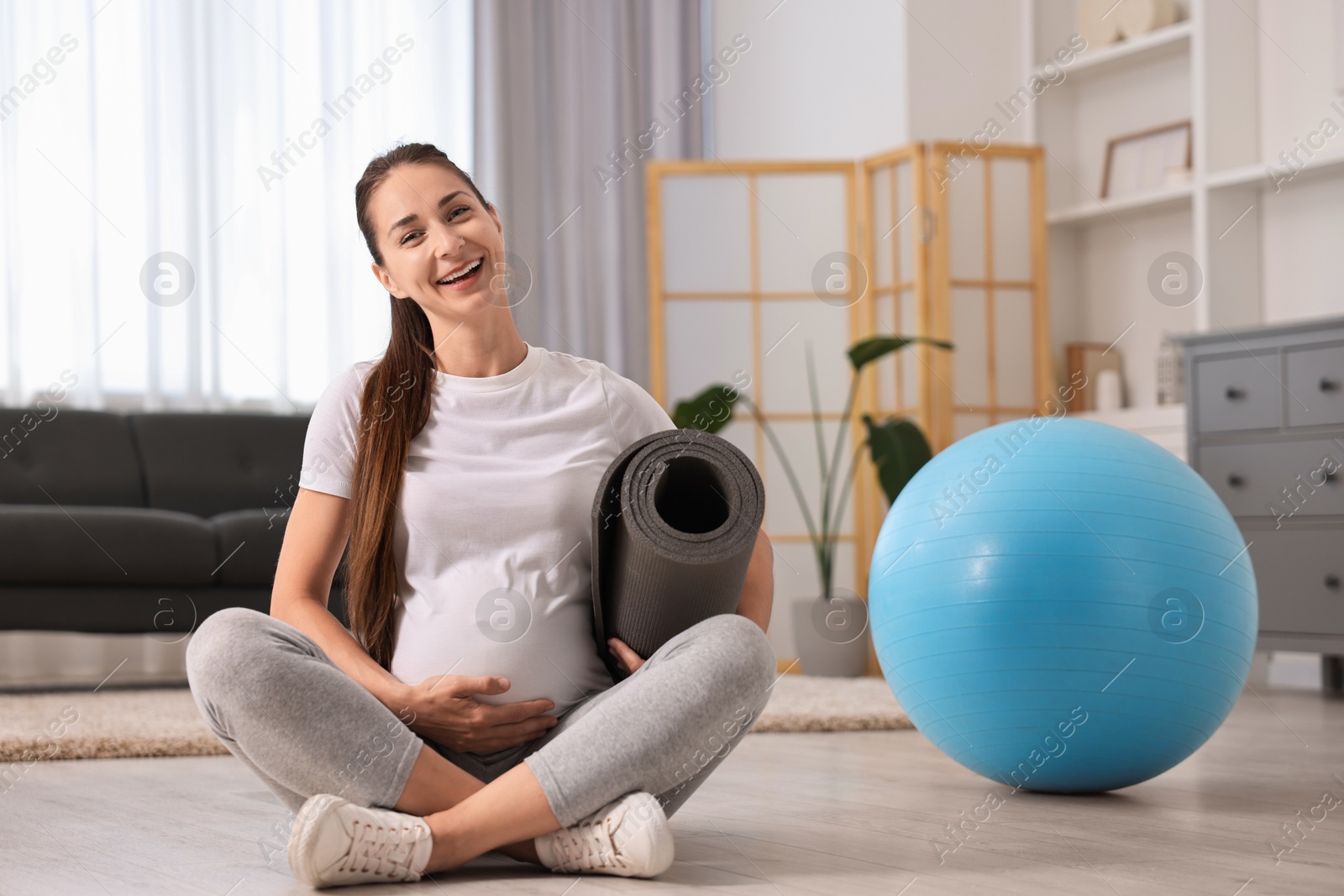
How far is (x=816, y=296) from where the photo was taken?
4.72 m

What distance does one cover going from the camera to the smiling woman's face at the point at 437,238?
1600 mm

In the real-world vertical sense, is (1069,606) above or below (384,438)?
below

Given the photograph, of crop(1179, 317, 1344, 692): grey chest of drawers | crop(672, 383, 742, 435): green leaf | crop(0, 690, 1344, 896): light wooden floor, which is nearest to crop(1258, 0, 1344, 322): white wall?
crop(1179, 317, 1344, 692): grey chest of drawers

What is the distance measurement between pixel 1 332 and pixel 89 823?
299 centimetres

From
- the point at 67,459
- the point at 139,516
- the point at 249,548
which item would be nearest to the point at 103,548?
the point at 139,516

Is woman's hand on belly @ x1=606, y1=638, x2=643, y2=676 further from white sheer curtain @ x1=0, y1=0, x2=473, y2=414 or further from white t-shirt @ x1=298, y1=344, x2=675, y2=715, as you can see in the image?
white sheer curtain @ x1=0, y1=0, x2=473, y2=414

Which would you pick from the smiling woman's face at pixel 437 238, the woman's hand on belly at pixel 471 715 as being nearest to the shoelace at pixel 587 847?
the woman's hand on belly at pixel 471 715

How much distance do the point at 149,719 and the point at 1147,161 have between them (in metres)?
3.53

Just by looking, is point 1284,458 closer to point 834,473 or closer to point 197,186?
point 834,473

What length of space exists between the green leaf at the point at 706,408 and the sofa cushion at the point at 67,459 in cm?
166

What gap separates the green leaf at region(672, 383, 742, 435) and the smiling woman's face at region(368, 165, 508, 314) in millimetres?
2555

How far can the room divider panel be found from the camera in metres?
4.58

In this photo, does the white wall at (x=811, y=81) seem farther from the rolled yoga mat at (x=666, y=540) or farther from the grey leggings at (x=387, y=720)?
the grey leggings at (x=387, y=720)

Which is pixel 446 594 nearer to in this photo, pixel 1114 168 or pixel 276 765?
pixel 276 765
